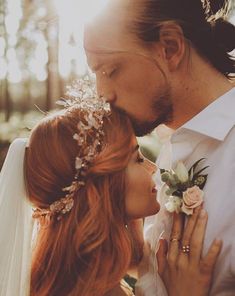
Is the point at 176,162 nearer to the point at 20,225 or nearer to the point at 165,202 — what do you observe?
the point at 165,202

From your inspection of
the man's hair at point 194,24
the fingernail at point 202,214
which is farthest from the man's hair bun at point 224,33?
the fingernail at point 202,214

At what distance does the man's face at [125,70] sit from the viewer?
310 cm

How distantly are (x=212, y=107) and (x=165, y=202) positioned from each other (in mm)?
622

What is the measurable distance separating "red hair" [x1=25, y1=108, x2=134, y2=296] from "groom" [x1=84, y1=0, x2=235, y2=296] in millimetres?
174

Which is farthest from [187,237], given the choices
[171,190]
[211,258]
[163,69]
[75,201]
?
[163,69]

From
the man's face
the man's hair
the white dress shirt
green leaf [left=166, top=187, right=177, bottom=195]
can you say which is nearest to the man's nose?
the man's face

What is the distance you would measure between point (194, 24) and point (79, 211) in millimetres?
1289

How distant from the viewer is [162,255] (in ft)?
9.48

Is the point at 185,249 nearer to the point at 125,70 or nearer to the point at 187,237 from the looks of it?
the point at 187,237

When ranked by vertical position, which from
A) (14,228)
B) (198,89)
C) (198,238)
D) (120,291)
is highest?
(198,89)

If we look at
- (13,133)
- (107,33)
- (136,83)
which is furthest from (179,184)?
(13,133)

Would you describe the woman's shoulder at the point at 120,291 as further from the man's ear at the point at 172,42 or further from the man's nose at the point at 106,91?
the man's ear at the point at 172,42

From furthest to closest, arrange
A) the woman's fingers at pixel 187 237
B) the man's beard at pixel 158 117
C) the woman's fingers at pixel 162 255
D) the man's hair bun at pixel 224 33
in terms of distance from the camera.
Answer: the man's hair bun at pixel 224 33 → the man's beard at pixel 158 117 → the woman's fingers at pixel 162 255 → the woman's fingers at pixel 187 237

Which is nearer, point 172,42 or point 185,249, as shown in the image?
point 185,249
